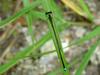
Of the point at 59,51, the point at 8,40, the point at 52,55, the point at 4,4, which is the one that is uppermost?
the point at 4,4

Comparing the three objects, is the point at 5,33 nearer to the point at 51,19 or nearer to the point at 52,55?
the point at 52,55

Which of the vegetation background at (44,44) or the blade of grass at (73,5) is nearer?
the blade of grass at (73,5)

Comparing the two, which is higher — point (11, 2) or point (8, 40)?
point (11, 2)

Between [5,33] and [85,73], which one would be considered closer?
[85,73]

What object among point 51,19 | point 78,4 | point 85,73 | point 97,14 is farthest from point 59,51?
point 97,14

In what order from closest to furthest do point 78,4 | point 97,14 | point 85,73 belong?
point 78,4
point 85,73
point 97,14

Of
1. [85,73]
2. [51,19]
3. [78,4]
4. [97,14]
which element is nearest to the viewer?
[51,19]

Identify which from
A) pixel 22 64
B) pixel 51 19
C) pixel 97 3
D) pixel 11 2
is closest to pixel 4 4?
pixel 11 2

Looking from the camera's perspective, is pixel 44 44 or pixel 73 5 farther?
pixel 44 44

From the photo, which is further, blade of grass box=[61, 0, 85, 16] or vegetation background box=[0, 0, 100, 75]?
vegetation background box=[0, 0, 100, 75]
